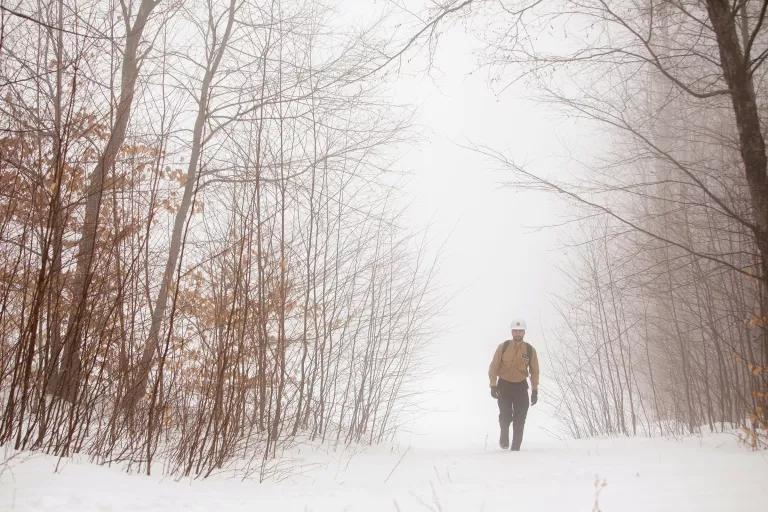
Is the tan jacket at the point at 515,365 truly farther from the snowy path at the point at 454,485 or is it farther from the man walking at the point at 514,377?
the snowy path at the point at 454,485

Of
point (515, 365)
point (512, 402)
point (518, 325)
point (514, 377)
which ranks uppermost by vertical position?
point (518, 325)

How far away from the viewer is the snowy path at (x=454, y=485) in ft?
7.56

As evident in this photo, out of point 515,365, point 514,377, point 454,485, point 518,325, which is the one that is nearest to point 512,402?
point 514,377

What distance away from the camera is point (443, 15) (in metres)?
3.89

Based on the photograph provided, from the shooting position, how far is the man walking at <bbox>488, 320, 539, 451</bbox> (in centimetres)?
684

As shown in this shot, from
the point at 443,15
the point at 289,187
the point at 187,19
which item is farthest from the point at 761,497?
Result: the point at 187,19

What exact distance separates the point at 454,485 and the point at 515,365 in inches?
122

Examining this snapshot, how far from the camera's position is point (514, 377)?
688 cm

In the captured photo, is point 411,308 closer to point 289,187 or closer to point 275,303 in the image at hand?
point 289,187

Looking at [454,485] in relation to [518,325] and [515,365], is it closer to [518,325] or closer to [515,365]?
[515,365]

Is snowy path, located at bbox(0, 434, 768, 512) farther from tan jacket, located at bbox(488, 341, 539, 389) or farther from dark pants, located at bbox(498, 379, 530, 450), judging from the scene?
tan jacket, located at bbox(488, 341, 539, 389)

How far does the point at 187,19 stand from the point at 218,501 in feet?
23.0

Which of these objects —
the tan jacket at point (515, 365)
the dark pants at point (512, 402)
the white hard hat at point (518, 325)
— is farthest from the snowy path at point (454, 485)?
the white hard hat at point (518, 325)

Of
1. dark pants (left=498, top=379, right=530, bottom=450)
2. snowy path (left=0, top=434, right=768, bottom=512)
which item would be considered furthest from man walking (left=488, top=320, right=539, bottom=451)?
snowy path (left=0, top=434, right=768, bottom=512)
